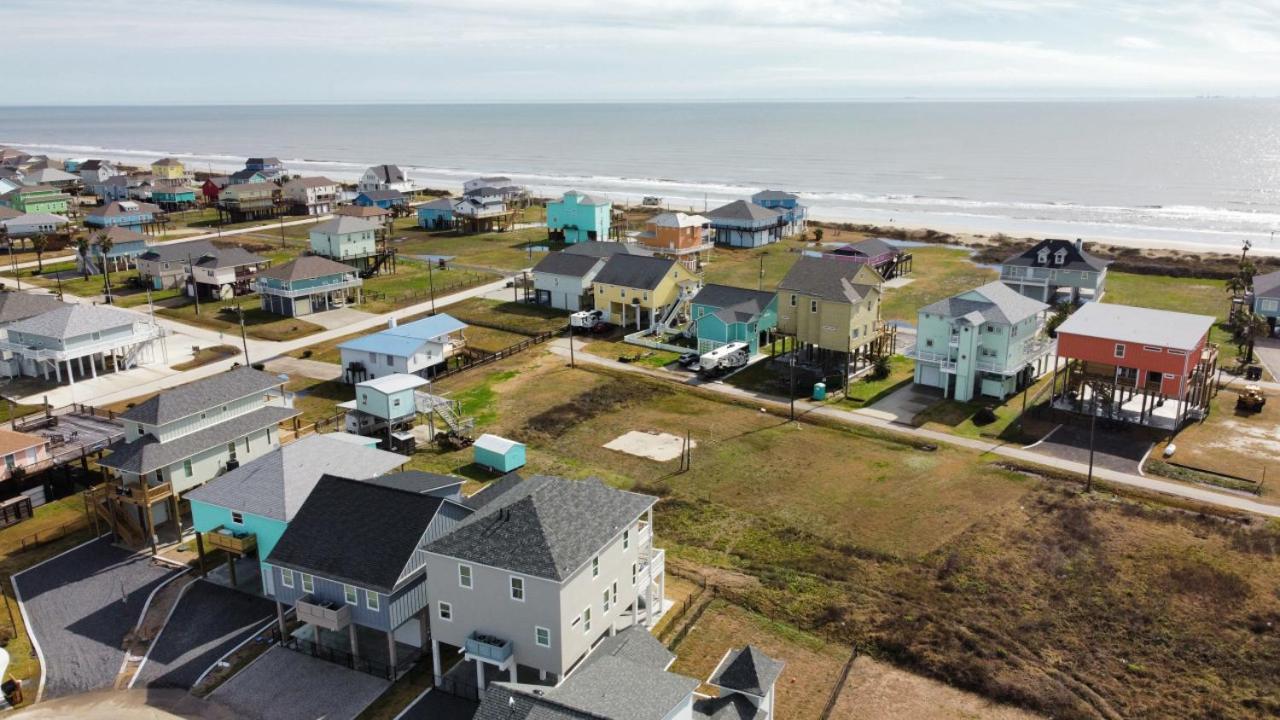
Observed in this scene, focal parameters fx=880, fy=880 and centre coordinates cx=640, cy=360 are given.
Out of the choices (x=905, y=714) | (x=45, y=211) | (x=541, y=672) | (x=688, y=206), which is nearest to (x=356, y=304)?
(x=541, y=672)

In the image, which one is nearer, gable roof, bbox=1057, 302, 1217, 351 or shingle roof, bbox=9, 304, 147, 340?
gable roof, bbox=1057, 302, 1217, 351

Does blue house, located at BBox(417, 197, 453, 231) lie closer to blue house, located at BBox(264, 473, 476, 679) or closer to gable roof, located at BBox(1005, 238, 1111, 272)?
gable roof, located at BBox(1005, 238, 1111, 272)

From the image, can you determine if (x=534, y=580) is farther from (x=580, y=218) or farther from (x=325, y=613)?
(x=580, y=218)

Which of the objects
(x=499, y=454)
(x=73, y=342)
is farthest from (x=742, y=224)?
(x=73, y=342)

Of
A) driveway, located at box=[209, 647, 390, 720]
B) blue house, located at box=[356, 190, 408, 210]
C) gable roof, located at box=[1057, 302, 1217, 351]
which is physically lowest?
driveway, located at box=[209, 647, 390, 720]

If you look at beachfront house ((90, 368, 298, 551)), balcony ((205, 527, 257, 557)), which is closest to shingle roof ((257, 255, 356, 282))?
beachfront house ((90, 368, 298, 551))

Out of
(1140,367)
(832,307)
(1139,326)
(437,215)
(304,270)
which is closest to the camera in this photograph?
(1140,367)

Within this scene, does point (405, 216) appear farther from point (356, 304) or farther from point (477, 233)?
point (356, 304)
